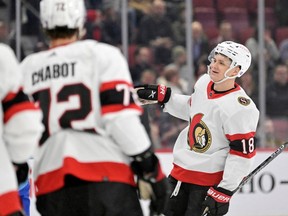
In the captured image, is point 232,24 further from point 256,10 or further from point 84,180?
point 84,180

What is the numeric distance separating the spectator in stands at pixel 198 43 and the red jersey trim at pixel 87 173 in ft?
14.1

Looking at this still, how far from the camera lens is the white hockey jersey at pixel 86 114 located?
9.84 feet

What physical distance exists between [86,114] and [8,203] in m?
0.40

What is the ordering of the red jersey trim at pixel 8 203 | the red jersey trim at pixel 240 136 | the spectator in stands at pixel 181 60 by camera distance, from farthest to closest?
the spectator in stands at pixel 181 60, the red jersey trim at pixel 240 136, the red jersey trim at pixel 8 203

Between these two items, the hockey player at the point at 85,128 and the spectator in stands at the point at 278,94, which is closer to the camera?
the hockey player at the point at 85,128

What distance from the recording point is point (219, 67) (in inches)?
175

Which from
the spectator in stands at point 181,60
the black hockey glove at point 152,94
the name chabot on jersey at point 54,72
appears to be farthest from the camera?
the spectator in stands at point 181,60

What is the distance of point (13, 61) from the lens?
2.90 meters

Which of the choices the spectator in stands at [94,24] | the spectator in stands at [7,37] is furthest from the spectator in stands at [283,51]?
the spectator in stands at [7,37]

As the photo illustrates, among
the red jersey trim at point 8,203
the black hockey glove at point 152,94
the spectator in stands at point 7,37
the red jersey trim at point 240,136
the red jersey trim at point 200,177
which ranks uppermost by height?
the red jersey trim at point 8,203

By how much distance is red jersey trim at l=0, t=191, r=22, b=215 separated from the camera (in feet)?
9.38

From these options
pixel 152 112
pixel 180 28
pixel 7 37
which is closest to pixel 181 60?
pixel 180 28

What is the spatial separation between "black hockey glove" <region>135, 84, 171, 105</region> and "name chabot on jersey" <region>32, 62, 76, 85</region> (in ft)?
4.86

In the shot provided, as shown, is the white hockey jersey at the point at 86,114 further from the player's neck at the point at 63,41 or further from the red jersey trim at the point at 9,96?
the red jersey trim at the point at 9,96
